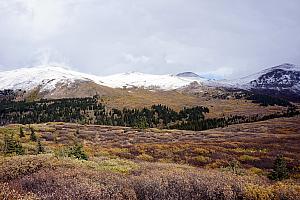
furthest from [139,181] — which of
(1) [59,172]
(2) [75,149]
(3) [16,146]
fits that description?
(3) [16,146]

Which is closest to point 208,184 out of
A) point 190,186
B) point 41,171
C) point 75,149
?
point 190,186

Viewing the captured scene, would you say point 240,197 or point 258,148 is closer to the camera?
point 240,197

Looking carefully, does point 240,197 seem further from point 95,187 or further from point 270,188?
point 95,187

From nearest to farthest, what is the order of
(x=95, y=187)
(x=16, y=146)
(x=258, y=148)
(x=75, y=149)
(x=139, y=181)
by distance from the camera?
(x=95, y=187)
(x=139, y=181)
(x=75, y=149)
(x=16, y=146)
(x=258, y=148)

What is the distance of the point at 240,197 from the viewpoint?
1095 centimetres

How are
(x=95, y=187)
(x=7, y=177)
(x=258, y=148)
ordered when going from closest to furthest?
(x=95, y=187)
(x=7, y=177)
(x=258, y=148)

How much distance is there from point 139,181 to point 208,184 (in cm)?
222

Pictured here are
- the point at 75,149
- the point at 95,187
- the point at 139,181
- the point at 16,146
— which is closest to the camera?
the point at 95,187

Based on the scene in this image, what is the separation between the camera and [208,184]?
37.2 feet

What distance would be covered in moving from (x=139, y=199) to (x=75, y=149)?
41.6 feet

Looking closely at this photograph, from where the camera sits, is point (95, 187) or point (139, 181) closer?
point (95, 187)

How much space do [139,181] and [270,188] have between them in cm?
414

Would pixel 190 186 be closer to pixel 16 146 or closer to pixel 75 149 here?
pixel 75 149

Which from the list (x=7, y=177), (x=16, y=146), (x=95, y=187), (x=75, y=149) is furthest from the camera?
(x=16, y=146)
